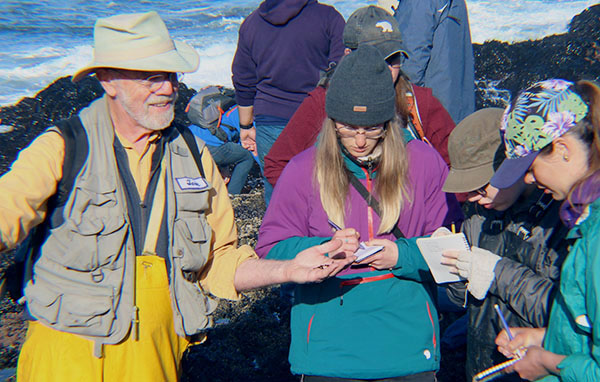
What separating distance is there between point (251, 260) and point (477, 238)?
1.09m

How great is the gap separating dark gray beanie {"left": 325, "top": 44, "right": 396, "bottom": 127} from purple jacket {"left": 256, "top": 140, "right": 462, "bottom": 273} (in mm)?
229

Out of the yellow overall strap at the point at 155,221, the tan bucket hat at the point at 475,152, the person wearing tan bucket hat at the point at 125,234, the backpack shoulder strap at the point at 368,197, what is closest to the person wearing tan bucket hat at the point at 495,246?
the tan bucket hat at the point at 475,152

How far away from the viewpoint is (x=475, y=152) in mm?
2820

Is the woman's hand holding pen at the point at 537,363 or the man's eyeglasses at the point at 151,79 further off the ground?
the man's eyeglasses at the point at 151,79

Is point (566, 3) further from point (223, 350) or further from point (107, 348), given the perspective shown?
point (107, 348)

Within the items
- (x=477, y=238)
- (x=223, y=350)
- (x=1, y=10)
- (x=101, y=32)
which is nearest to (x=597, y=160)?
(x=477, y=238)

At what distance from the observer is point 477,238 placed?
286 cm

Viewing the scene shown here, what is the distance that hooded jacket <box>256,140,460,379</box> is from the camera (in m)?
2.55

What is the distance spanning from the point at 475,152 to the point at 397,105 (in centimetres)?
96

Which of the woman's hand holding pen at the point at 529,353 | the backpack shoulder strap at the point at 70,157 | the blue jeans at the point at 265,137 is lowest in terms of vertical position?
the blue jeans at the point at 265,137

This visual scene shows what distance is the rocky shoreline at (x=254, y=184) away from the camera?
15.1 ft

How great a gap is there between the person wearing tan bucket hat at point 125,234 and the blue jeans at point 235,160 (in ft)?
17.6

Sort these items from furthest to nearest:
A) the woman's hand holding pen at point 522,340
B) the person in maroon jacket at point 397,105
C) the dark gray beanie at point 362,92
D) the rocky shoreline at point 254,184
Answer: the rocky shoreline at point 254,184 < the person in maroon jacket at point 397,105 < the dark gray beanie at point 362,92 < the woman's hand holding pen at point 522,340

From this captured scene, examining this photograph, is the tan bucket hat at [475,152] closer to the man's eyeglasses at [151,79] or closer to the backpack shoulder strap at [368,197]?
the backpack shoulder strap at [368,197]
